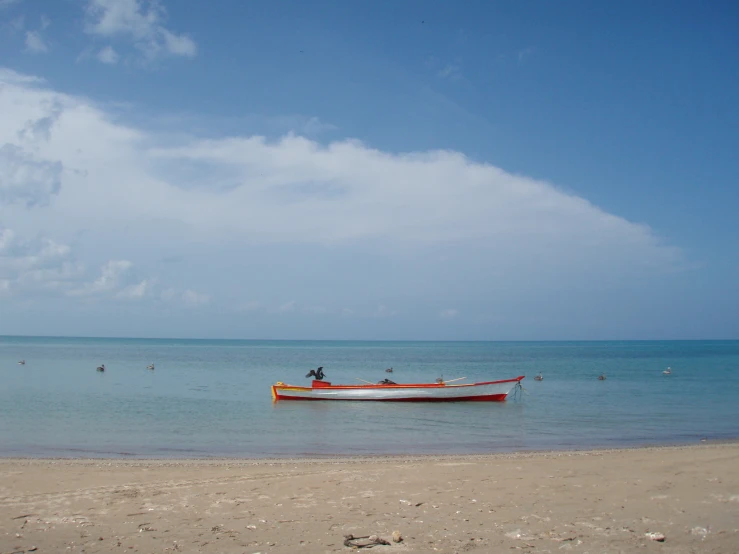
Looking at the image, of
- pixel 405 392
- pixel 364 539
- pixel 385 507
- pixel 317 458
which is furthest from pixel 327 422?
pixel 364 539

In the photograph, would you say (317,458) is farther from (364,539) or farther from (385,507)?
(364,539)

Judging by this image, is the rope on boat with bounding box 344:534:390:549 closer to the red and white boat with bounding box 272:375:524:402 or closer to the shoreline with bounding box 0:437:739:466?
the shoreline with bounding box 0:437:739:466

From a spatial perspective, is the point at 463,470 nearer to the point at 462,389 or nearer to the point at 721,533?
the point at 721,533

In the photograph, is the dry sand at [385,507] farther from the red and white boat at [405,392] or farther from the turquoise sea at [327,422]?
the red and white boat at [405,392]

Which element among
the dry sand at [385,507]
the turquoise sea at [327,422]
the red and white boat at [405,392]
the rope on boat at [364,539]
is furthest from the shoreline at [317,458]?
the red and white boat at [405,392]

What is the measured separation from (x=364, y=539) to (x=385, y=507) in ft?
5.07

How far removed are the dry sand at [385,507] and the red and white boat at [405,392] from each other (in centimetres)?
1586

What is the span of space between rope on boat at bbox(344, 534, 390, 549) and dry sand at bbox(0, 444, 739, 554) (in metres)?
0.12

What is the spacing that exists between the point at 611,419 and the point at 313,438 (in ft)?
38.1

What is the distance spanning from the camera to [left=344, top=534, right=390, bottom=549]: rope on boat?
700 centimetres

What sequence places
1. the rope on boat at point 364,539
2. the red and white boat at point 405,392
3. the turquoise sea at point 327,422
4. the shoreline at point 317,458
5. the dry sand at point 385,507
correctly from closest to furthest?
the rope on boat at point 364,539 < the dry sand at point 385,507 < the shoreline at point 317,458 < the turquoise sea at point 327,422 < the red and white boat at point 405,392

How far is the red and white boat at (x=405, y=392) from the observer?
28484mm

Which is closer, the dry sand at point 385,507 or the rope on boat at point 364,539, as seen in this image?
the rope on boat at point 364,539

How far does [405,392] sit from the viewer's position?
28.6m
